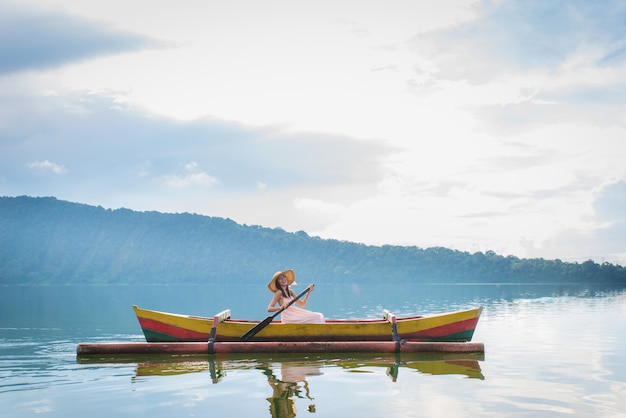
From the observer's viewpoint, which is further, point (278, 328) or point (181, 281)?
point (181, 281)

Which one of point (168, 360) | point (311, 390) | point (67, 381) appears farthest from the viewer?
point (168, 360)

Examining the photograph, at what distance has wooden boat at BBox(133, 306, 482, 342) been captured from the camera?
54.2ft

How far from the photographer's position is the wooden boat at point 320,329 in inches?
650

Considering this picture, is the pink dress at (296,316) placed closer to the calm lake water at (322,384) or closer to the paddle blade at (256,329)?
the paddle blade at (256,329)

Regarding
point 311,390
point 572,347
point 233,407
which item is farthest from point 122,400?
point 572,347

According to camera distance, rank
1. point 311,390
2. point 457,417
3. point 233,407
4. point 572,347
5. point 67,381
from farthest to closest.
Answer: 1. point 572,347
2. point 67,381
3. point 311,390
4. point 233,407
5. point 457,417

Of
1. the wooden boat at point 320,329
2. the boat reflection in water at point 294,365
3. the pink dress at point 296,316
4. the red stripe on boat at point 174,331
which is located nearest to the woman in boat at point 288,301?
the pink dress at point 296,316

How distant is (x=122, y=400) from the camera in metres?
11.0

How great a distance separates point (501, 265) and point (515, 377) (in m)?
191

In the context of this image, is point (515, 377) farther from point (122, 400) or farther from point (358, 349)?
point (122, 400)

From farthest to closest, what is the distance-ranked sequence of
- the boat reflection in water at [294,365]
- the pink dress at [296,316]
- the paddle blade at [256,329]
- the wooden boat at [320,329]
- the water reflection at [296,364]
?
the pink dress at [296,316]
the wooden boat at [320,329]
the paddle blade at [256,329]
the water reflection at [296,364]
the boat reflection in water at [294,365]

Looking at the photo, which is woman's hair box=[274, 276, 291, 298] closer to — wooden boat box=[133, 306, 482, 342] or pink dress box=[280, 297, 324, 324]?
pink dress box=[280, 297, 324, 324]

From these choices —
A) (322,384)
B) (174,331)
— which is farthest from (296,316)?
(322,384)

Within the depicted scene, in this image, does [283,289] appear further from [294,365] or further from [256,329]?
[294,365]
